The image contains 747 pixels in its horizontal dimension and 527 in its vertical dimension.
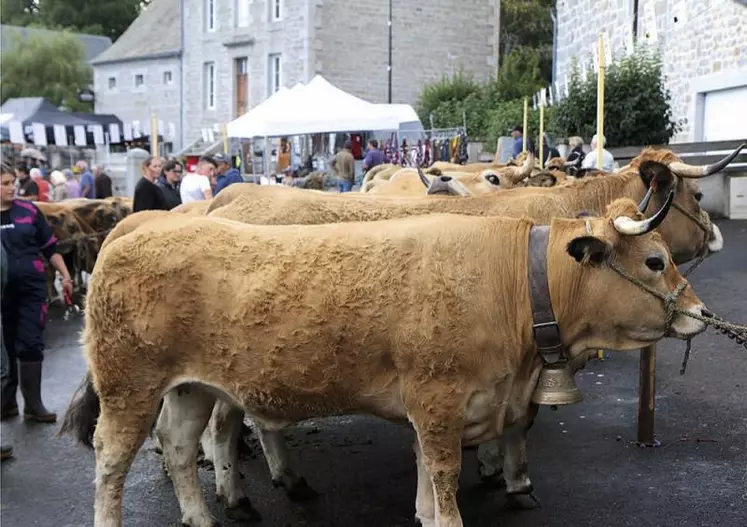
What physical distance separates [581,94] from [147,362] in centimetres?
1485

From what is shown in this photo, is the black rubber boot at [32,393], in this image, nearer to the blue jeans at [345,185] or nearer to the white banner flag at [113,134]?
the blue jeans at [345,185]

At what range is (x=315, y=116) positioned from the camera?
17656 mm

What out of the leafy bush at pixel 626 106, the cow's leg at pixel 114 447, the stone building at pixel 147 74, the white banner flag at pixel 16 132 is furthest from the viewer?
the stone building at pixel 147 74

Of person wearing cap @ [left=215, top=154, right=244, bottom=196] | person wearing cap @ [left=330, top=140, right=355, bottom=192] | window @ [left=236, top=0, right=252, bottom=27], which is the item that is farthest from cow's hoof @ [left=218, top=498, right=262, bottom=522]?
window @ [left=236, top=0, right=252, bottom=27]

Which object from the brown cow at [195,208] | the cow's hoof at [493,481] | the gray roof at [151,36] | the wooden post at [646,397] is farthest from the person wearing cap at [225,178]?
the gray roof at [151,36]

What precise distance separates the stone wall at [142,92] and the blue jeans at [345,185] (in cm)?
2523

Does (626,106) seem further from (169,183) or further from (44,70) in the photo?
(44,70)

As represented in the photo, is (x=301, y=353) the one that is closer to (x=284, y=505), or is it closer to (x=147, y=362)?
(x=147, y=362)

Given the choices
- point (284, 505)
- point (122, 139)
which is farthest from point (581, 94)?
point (122, 139)

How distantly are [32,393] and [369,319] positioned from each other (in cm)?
464

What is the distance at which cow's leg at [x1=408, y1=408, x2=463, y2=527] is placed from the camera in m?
4.05

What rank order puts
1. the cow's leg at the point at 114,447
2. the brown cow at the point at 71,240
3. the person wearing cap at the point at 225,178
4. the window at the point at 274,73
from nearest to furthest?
the cow's leg at the point at 114,447 < the brown cow at the point at 71,240 < the person wearing cap at the point at 225,178 < the window at the point at 274,73

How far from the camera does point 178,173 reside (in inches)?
474

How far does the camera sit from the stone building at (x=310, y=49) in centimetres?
3659
